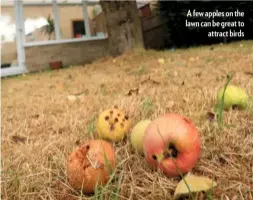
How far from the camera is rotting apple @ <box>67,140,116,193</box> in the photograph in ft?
3.35

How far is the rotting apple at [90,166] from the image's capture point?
3.35 feet

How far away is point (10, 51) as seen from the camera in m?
10.4

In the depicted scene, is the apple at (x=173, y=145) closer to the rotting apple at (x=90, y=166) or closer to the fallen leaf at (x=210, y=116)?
the rotting apple at (x=90, y=166)

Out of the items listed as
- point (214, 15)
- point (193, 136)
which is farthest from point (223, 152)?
point (214, 15)

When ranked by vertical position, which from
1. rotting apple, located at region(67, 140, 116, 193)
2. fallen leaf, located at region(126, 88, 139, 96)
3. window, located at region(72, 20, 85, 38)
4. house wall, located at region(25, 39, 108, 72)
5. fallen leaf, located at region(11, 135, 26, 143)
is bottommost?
fallen leaf, located at region(11, 135, 26, 143)

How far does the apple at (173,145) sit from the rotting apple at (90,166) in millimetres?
143

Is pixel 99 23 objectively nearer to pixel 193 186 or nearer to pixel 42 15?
pixel 42 15

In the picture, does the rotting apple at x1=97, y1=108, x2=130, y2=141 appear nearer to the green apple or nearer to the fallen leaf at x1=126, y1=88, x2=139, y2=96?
the green apple

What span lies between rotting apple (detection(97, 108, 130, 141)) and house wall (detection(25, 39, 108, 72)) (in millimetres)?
9362

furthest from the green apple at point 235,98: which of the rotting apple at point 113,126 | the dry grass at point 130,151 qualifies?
the rotting apple at point 113,126

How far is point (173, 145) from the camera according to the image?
991mm

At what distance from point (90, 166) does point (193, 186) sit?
33 centimetres

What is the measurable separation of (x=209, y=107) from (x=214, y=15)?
283 inches

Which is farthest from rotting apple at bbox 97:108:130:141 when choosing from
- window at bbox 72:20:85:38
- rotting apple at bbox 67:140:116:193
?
window at bbox 72:20:85:38
